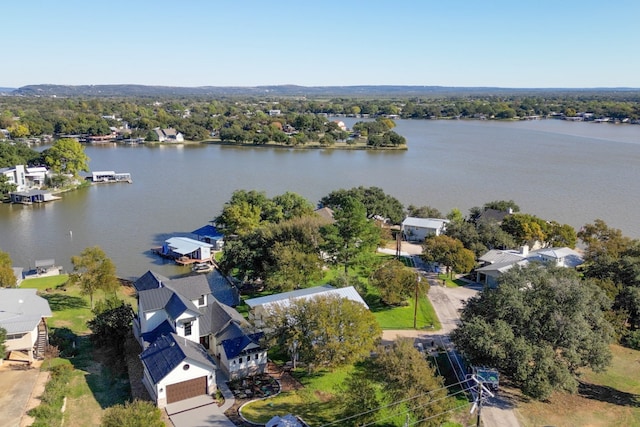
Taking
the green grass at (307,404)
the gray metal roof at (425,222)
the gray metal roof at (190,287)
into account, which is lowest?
the green grass at (307,404)

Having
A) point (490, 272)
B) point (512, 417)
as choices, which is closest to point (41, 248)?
point (490, 272)

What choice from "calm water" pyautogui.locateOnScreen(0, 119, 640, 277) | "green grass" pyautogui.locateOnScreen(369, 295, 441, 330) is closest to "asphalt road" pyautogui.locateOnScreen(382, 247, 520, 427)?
"green grass" pyautogui.locateOnScreen(369, 295, 441, 330)

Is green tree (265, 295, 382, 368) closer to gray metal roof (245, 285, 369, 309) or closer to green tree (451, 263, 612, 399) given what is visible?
green tree (451, 263, 612, 399)

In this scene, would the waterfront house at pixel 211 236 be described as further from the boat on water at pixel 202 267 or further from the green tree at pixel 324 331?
the green tree at pixel 324 331

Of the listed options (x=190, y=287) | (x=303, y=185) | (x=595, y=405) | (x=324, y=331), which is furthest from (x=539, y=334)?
(x=303, y=185)

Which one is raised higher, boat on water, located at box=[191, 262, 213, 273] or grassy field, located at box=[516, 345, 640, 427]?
grassy field, located at box=[516, 345, 640, 427]

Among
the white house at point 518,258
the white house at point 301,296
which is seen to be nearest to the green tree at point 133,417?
the white house at point 301,296
